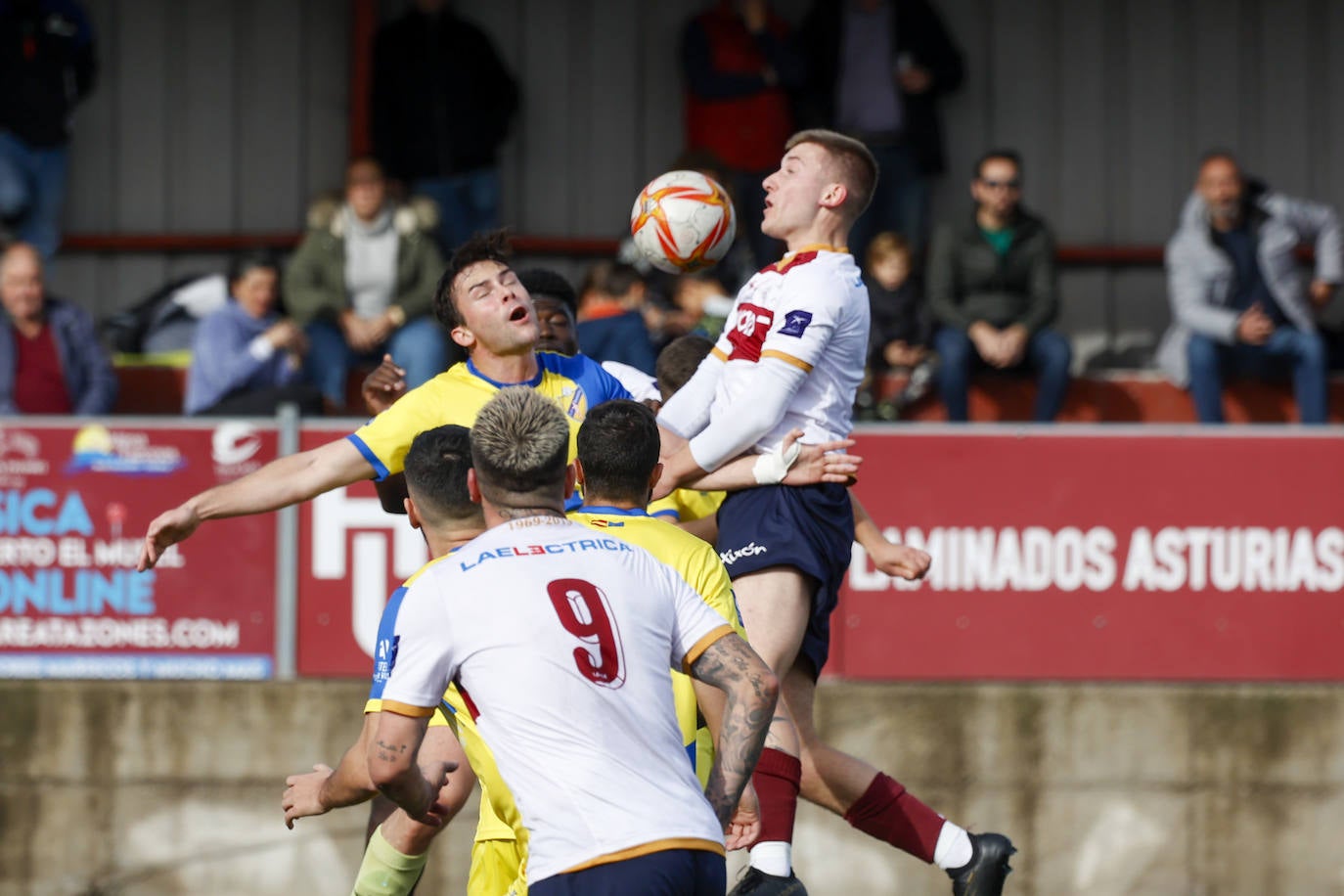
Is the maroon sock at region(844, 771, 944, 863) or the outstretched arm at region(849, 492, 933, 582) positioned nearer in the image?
the outstretched arm at region(849, 492, 933, 582)

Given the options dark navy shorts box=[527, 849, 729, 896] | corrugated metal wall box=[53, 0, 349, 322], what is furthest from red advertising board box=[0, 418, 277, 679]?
dark navy shorts box=[527, 849, 729, 896]

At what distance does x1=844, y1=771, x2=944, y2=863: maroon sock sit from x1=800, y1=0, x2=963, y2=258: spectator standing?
20.5ft

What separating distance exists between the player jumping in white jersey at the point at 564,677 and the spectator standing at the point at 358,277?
6.60 m

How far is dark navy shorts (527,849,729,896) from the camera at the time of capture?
4586 millimetres

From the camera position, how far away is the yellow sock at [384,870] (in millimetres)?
6520

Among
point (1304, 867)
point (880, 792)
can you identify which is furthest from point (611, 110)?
point (880, 792)

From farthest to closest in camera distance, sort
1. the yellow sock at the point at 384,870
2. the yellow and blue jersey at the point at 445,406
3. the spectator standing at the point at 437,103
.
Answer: the spectator standing at the point at 437,103 < the yellow sock at the point at 384,870 < the yellow and blue jersey at the point at 445,406

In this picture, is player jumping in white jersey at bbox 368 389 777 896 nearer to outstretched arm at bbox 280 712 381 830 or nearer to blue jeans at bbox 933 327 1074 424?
outstretched arm at bbox 280 712 381 830

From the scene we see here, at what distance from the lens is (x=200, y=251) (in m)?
13.8

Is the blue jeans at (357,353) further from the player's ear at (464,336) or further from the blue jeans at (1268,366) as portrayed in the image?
the player's ear at (464,336)

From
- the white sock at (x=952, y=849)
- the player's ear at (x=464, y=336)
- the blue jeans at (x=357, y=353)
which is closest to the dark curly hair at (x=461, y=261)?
the player's ear at (x=464, y=336)

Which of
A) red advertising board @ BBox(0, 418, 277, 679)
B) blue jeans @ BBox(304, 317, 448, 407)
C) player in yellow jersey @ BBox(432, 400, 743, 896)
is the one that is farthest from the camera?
blue jeans @ BBox(304, 317, 448, 407)

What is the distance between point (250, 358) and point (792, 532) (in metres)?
5.11

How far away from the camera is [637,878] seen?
459cm
